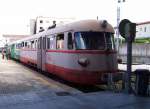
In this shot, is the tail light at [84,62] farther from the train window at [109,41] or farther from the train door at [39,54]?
the train door at [39,54]

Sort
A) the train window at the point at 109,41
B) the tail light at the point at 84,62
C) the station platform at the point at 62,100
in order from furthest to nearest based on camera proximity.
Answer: the train window at the point at 109,41 → the tail light at the point at 84,62 → the station platform at the point at 62,100

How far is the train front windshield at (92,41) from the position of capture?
1543 centimetres

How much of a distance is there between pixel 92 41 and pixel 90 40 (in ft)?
0.35

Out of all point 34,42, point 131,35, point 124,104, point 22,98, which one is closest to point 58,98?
point 22,98

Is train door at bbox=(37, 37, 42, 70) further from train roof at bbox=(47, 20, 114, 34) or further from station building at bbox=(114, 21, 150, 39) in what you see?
station building at bbox=(114, 21, 150, 39)

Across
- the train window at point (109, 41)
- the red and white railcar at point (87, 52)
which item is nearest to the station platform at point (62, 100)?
the red and white railcar at point (87, 52)

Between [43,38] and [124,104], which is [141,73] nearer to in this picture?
[124,104]

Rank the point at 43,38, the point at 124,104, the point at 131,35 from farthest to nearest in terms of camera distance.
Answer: the point at 43,38
the point at 131,35
the point at 124,104

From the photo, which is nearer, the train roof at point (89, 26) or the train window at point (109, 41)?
the train roof at point (89, 26)

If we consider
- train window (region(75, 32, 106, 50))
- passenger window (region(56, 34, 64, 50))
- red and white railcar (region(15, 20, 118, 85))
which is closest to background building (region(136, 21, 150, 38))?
passenger window (region(56, 34, 64, 50))

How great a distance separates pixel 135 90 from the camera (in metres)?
A: 13.0

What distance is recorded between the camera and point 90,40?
15.5 meters

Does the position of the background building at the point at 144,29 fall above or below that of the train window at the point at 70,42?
above

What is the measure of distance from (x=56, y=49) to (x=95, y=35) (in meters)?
2.99
